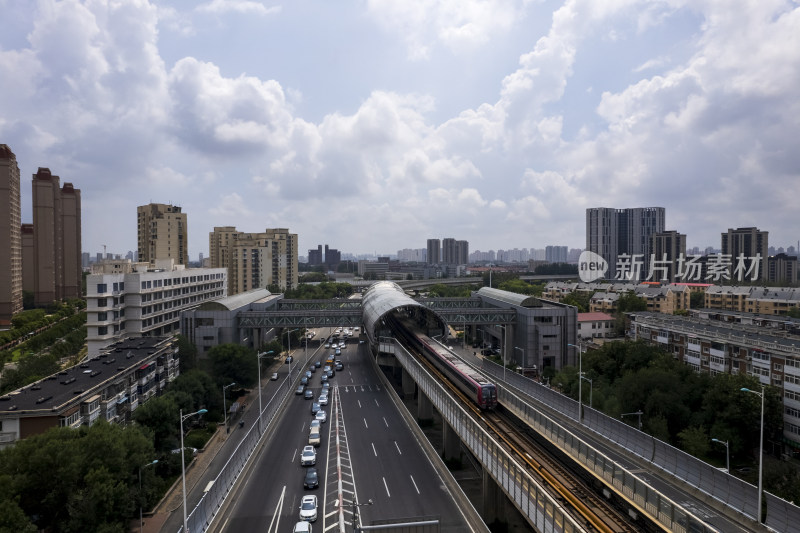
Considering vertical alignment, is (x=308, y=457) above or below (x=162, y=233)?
below

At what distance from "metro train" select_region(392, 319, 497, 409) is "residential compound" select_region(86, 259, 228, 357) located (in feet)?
109

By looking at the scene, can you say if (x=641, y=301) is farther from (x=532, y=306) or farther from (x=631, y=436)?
(x=631, y=436)

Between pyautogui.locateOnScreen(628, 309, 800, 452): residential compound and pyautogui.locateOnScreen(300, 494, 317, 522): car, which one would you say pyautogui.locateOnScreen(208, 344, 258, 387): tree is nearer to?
pyautogui.locateOnScreen(300, 494, 317, 522): car

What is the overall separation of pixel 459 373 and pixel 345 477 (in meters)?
11.7

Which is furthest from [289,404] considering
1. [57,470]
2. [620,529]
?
[620,529]

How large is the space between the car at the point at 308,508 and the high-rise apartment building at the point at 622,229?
155 metres

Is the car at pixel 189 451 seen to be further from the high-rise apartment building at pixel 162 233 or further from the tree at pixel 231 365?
the high-rise apartment building at pixel 162 233

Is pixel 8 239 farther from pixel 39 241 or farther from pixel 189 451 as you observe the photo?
pixel 189 451

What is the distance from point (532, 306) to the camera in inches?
2559

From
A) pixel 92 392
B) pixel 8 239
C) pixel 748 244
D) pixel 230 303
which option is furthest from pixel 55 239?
pixel 748 244

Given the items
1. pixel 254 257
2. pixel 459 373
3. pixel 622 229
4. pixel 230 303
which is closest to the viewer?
pixel 459 373

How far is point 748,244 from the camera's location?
130 meters

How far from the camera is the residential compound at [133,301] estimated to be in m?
54.5

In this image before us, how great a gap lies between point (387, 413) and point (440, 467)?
44.2 feet
